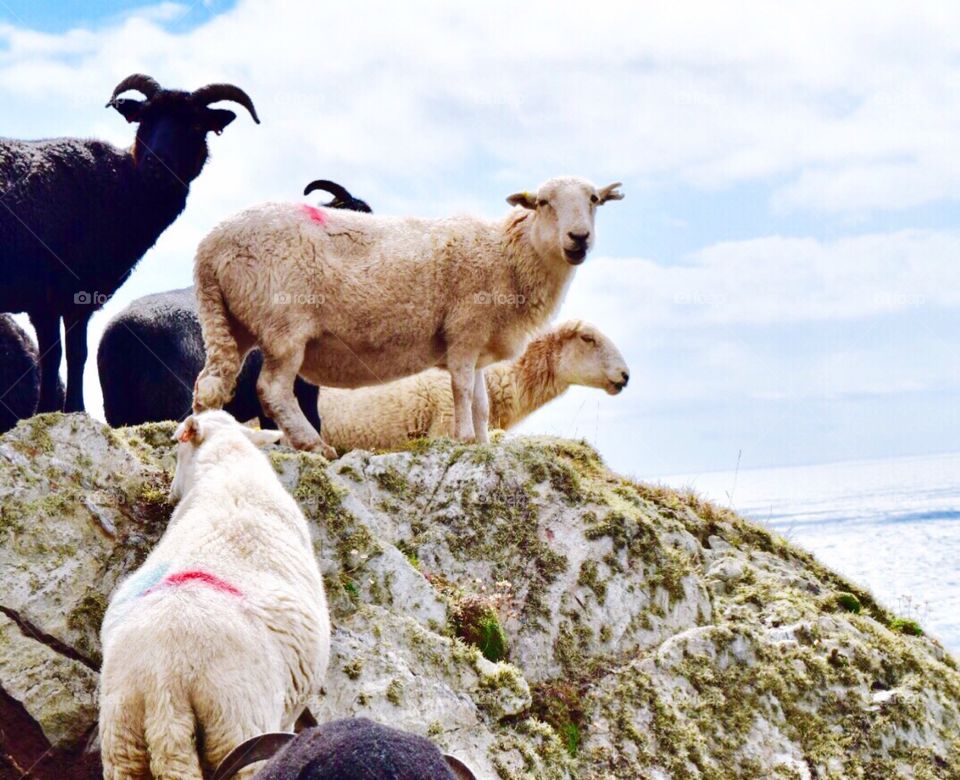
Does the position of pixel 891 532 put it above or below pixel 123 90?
below

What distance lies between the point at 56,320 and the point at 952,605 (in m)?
21.0

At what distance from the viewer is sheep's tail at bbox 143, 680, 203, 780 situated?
4410 millimetres

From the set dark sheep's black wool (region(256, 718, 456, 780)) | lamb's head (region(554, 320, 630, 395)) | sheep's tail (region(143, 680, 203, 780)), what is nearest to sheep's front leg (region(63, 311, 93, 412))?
lamb's head (region(554, 320, 630, 395))

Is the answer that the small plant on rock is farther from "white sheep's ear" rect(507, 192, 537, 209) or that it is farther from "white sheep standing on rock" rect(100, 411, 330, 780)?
"white sheep's ear" rect(507, 192, 537, 209)

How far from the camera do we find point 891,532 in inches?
1767

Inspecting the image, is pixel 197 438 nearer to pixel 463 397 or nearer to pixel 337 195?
pixel 463 397

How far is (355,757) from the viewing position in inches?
89.5

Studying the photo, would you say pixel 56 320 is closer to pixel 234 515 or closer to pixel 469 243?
pixel 469 243

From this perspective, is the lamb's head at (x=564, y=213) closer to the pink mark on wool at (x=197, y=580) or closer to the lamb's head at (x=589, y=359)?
the lamb's head at (x=589, y=359)

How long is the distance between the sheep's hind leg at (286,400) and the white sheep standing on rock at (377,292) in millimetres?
11

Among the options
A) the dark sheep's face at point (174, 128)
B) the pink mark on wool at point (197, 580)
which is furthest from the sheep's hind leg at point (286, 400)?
the pink mark on wool at point (197, 580)

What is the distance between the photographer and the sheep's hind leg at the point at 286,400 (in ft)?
27.8

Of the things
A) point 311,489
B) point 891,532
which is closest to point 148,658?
point 311,489

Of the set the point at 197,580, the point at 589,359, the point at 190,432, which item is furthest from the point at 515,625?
the point at 589,359
